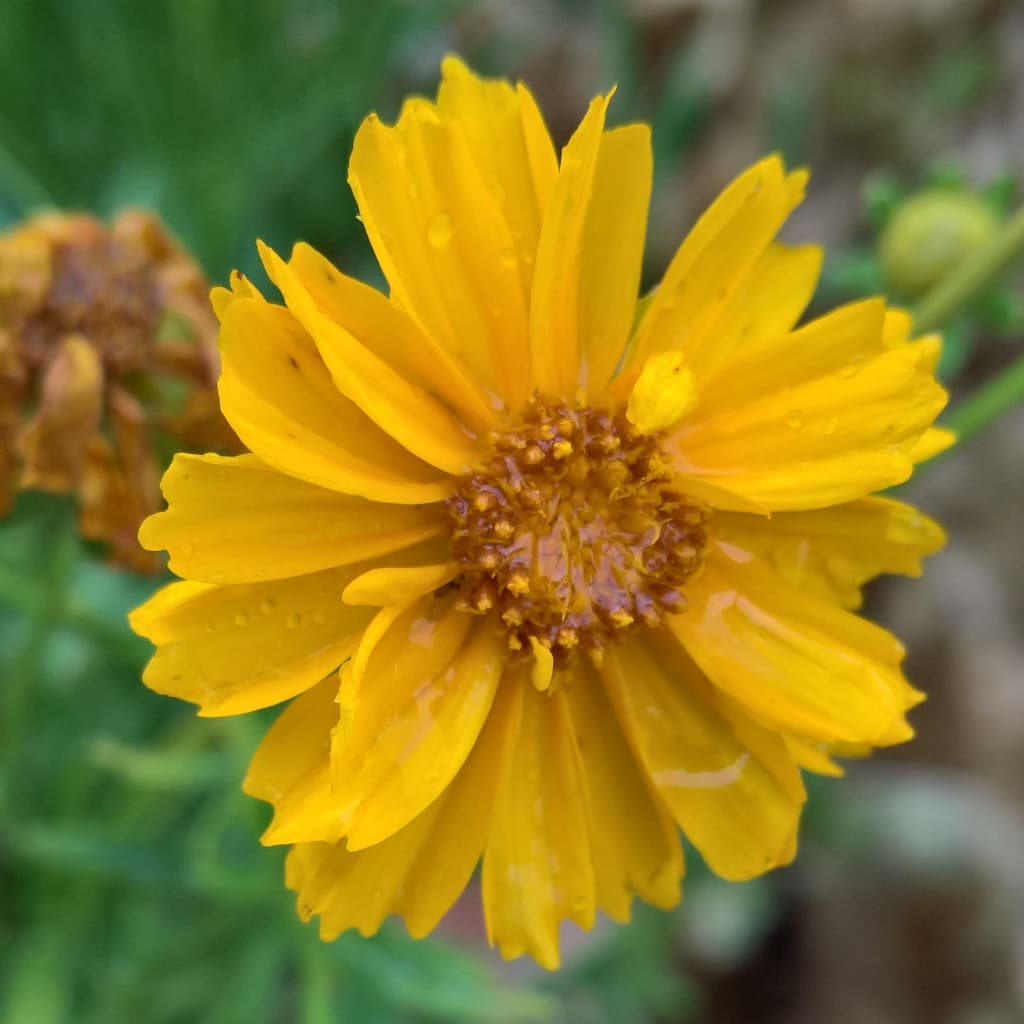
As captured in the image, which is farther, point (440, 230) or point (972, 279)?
point (972, 279)

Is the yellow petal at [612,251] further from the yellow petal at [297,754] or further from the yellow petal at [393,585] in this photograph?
the yellow petal at [297,754]

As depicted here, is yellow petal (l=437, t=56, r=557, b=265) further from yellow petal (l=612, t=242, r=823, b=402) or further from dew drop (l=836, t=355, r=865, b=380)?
dew drop (l=836, t=355, r=865, b=380)

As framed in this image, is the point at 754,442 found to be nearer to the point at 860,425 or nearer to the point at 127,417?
the point at 860,425

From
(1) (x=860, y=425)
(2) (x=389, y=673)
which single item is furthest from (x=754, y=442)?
(2) (x=389, y=673)

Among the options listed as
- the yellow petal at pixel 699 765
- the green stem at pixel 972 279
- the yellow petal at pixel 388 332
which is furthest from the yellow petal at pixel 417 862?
the green stem at pixel 972 279

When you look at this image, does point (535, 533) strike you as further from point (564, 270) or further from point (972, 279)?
point (972, 279)

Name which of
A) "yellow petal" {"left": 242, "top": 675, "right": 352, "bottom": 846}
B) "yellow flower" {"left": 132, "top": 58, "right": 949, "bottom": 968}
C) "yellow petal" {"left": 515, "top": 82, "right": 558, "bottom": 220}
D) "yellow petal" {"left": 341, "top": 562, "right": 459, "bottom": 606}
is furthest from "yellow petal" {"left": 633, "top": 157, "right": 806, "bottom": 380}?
"yellow petal" {"left": 242, "top": 675, "right": 352, "bottom": 846}

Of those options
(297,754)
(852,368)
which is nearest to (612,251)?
(852,368)
